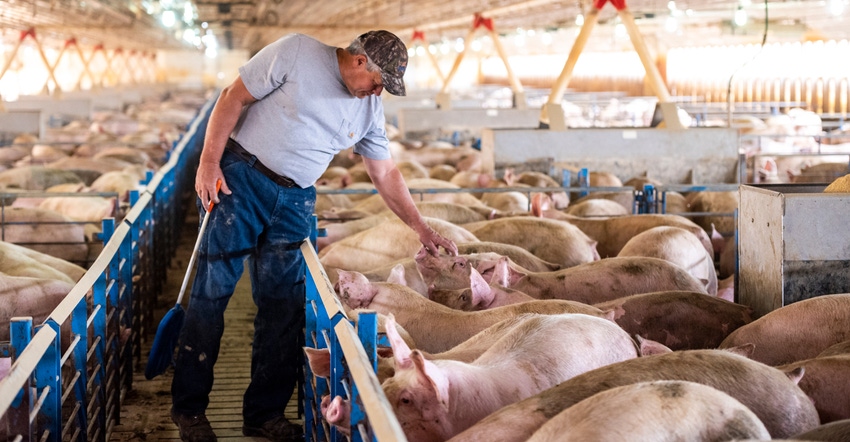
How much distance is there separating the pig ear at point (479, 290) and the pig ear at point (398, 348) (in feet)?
5.22

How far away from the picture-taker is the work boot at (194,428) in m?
4.45

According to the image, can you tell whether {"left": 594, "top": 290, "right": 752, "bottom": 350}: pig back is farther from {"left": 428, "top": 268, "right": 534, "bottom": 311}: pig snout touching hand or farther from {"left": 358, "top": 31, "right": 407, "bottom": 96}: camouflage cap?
{"left": 358, "top": 31, "right": 407, "bottom": 96}: camouflage cap

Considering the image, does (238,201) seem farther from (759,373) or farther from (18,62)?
(18,62)

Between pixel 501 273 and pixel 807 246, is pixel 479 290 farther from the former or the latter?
pixel 807 246

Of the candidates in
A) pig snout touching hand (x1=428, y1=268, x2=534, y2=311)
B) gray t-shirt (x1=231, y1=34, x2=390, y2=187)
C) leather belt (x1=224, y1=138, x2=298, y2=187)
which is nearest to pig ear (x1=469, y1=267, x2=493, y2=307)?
pig snout touching hand (x1=428, y1=268, x2=534, y2=311)

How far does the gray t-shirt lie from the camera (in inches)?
169

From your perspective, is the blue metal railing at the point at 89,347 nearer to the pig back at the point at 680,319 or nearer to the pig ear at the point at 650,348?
the pig ear at the point at 650,348

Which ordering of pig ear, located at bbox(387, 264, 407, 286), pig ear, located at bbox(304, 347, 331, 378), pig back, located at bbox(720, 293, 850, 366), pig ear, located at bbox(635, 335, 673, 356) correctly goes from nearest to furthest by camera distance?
pig ear, located at bbox(304, 347, 331, 378), pig ear, located at bbox(635, 335, 673, 356), pig back, located at bbox(720, 293, 850, 366), pig ear, located at bbox(387, 264, 407, 286)

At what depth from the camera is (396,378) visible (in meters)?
3.16

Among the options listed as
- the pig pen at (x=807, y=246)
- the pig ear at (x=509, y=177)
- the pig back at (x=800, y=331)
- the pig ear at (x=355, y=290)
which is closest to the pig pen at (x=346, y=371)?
the pig ear at (x=355, y=290)

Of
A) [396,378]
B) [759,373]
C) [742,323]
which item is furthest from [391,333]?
[742,323]

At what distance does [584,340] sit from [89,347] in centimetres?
242

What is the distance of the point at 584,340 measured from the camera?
11.9ft

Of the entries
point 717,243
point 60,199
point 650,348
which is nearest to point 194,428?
point 650,348
